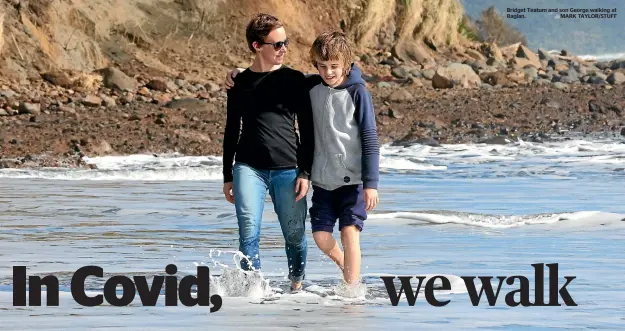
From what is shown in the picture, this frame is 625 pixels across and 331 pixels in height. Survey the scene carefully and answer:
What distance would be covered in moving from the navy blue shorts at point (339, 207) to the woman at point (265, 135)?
97 mm

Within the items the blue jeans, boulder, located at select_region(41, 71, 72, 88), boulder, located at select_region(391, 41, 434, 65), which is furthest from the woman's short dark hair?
boulder, located at select_region(391, 41, 434, 65)

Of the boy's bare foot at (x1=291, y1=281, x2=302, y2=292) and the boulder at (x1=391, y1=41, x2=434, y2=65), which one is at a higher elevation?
the boulder at (x1=391, y1=41, x2=434, y2=65)

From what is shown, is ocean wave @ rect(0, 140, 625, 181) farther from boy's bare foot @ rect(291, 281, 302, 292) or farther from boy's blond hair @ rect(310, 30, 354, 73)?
boy's blond hair @ rect(310, 30, 354, 73)

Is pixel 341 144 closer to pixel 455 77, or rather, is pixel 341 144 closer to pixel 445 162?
pixel 445 162

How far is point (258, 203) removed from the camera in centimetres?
778

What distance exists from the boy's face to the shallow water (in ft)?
3.47

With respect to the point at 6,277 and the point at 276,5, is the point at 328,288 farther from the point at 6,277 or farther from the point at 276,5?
the point at 276,5

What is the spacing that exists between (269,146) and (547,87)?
3196cm

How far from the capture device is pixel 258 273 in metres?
7.83

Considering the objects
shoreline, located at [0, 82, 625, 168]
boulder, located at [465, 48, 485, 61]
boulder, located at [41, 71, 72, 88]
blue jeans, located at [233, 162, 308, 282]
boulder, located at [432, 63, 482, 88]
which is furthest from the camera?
boulder, located at [465, 48, 485, 61]

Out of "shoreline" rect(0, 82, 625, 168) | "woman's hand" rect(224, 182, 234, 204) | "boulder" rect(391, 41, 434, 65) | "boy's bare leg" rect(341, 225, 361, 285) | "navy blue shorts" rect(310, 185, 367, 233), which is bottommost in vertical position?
"boy's bare leg" rect(341, 225, 361, 285)

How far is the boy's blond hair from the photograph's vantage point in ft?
24.6

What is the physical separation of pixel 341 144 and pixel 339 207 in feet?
1.08

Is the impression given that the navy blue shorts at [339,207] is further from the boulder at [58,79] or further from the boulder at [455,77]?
the boulder at [455,77]
